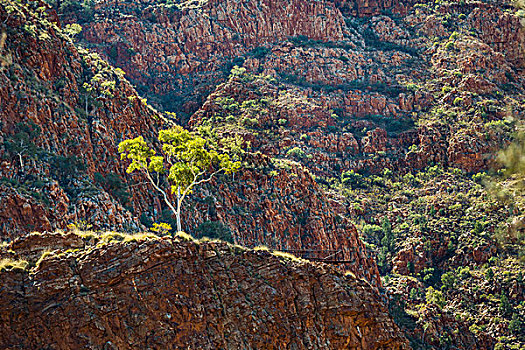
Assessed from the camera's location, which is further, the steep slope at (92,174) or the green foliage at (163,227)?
the steep slope at (92,174)

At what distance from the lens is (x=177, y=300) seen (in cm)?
2675

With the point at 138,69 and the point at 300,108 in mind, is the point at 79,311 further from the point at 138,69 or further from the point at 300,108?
the point at 138,69

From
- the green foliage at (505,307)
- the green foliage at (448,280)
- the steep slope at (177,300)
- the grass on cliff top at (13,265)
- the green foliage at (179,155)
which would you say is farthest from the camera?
the green foliage at (448,280)

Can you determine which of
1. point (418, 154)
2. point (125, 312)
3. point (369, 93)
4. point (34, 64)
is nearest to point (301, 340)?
point (125, 312)

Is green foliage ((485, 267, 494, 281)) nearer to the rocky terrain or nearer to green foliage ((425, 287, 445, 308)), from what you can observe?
the rocky terrain

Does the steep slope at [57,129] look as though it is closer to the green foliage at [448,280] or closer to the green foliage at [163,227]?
the green foliage at [163,227]

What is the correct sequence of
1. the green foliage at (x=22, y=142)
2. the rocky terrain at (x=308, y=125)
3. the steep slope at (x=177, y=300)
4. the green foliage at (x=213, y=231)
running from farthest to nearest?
the green foliage at (x=213, y=231) → the rocky terrain at (x=308, y=125) → the green foliage at (x=22, y=142) → the steep slope at (x=177, y=300)

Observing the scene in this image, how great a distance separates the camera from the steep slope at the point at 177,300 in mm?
23859

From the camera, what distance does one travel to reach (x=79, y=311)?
24219 millimetres

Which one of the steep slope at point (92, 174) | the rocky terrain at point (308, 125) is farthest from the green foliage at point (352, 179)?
the steep slope at point (92, 174)

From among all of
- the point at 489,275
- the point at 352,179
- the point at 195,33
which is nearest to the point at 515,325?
the point at 489,275

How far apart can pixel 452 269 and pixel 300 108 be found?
128 ft

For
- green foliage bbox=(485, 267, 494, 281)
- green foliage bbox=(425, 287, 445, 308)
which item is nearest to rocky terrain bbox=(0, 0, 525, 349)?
green foliage bbox=(485, 267, 494, 281)

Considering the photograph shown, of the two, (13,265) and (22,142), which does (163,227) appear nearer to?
(22,142)
